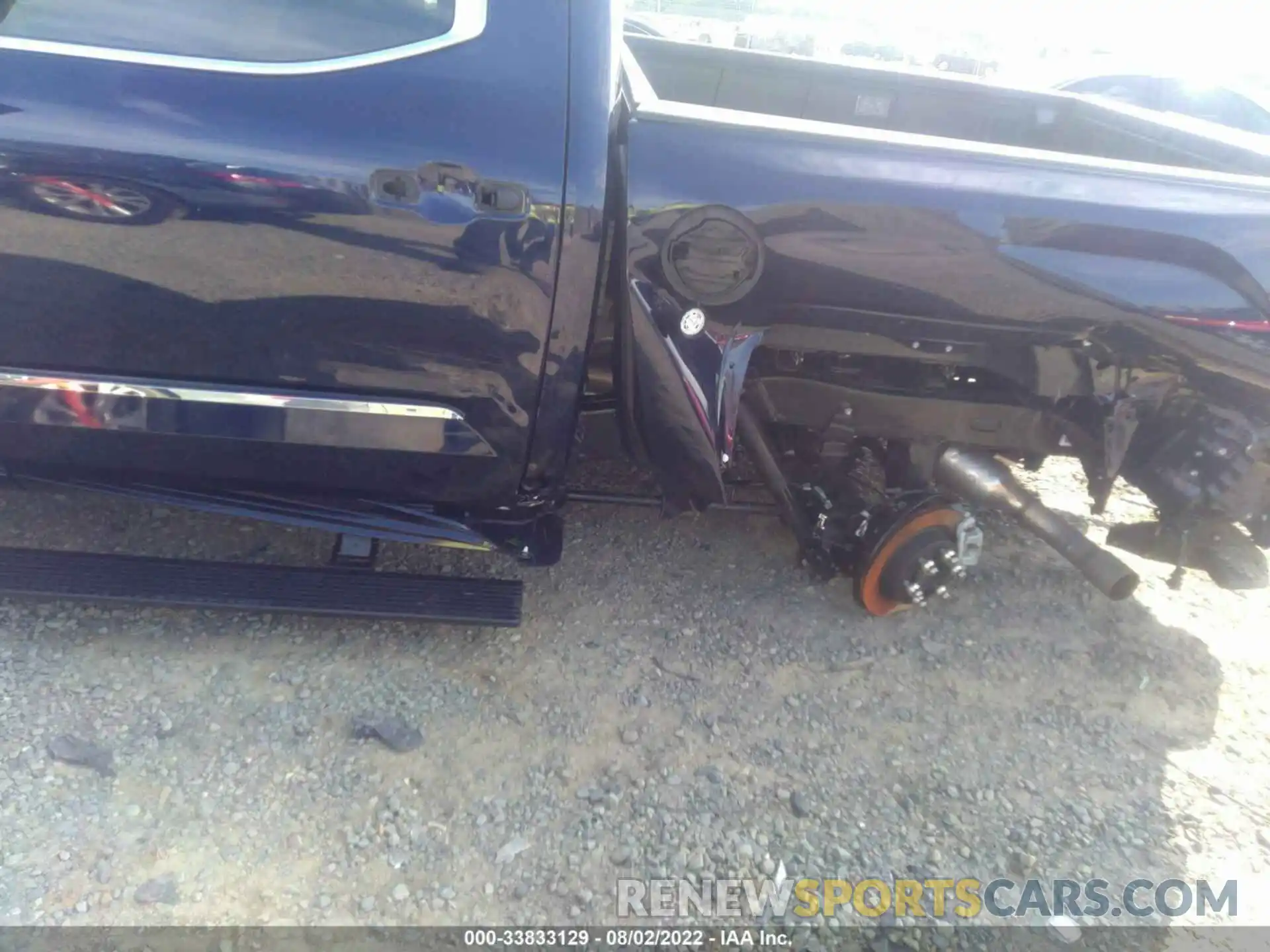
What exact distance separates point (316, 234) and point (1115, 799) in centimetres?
242

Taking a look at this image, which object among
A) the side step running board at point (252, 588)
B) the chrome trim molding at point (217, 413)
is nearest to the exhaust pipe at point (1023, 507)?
the side step running board at point (252, 588)

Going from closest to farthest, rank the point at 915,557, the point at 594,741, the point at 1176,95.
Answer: the point at 594,741 < the point at 915,557 < the point at 1176,95

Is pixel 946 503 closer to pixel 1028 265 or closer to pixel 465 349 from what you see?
pixel 1028 265

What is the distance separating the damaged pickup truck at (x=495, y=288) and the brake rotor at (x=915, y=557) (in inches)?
11.5

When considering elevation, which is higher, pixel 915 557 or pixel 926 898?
pixel 915 557

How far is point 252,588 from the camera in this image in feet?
8.01

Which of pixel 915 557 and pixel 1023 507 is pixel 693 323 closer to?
pixel 915 557

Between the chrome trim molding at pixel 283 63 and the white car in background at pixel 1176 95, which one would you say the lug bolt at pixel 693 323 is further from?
the white car in background at pixel 1176 95

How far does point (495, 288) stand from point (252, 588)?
1034 millimetres

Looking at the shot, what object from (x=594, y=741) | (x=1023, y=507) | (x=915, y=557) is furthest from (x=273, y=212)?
(x=1023, y=507)

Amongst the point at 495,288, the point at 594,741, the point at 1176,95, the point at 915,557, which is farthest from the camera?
the point at 1176,95

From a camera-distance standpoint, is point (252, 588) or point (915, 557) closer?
point (252, 588)

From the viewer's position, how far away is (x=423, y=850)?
205 cm

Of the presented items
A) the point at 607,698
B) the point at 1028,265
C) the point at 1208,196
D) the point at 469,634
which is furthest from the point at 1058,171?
the point at 469,634
